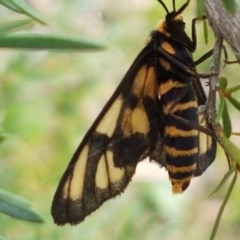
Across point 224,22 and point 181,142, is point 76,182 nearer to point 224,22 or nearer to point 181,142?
point 181,142

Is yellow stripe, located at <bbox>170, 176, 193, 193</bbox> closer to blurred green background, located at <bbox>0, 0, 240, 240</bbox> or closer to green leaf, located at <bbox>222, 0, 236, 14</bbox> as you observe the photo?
blurred green background, located at <bbox>0, 0, 240, 240</bbox>

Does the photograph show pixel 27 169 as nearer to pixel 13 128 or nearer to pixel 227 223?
pixel 13 128

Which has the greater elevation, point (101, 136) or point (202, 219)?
point (101, 136)

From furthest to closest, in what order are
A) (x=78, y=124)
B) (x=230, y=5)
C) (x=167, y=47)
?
(x=78, y=124) < (x=167, y=47) < (x=230, y=5)

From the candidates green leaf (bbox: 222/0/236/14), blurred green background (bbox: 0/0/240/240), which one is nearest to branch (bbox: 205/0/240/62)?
green leaf (bbox: 222/0/236/14)

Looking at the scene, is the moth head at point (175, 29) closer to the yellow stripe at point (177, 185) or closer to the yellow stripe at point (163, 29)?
the yellow stripe at point (163, 29)

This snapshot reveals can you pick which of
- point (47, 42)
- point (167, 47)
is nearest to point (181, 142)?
point (167, 47)

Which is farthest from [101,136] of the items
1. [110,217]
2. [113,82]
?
[113,82]
